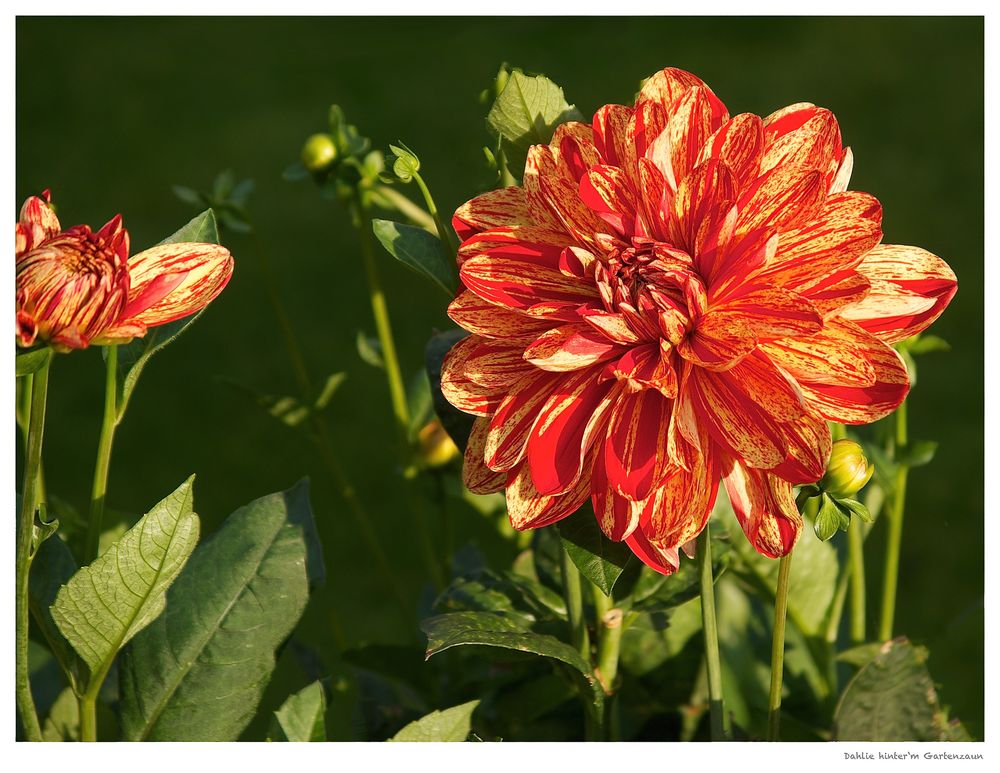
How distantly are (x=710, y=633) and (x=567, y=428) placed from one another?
0.12 m

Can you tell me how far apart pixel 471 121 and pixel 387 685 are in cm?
151

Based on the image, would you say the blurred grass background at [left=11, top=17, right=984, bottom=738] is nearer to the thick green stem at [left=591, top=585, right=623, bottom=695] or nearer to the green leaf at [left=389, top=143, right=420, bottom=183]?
the thick green stem at [left=591, top=585, right=623, bottom=695]

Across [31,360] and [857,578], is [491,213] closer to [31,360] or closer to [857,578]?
[31,360]

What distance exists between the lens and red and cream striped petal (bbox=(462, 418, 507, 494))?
51 centimetres

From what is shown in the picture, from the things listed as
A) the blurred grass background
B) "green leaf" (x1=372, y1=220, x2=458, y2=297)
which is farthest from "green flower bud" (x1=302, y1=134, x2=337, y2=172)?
the blurred grass background

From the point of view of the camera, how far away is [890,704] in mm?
572

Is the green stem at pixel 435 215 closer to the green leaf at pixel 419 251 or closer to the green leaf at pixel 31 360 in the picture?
the green leaf at pixel 419 251

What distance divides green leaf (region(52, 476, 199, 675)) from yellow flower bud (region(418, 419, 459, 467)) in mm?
233

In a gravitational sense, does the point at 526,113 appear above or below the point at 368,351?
above

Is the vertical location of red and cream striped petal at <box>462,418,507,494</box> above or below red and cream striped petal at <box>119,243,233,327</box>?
below

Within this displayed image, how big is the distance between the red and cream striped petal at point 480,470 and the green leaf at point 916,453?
11.1 inches

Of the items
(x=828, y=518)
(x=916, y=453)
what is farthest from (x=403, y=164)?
(x=916, y=453)

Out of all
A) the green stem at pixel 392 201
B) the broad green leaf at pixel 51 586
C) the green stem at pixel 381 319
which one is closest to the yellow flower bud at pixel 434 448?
the green stem at pixel 381 319

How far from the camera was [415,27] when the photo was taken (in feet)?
7.48
